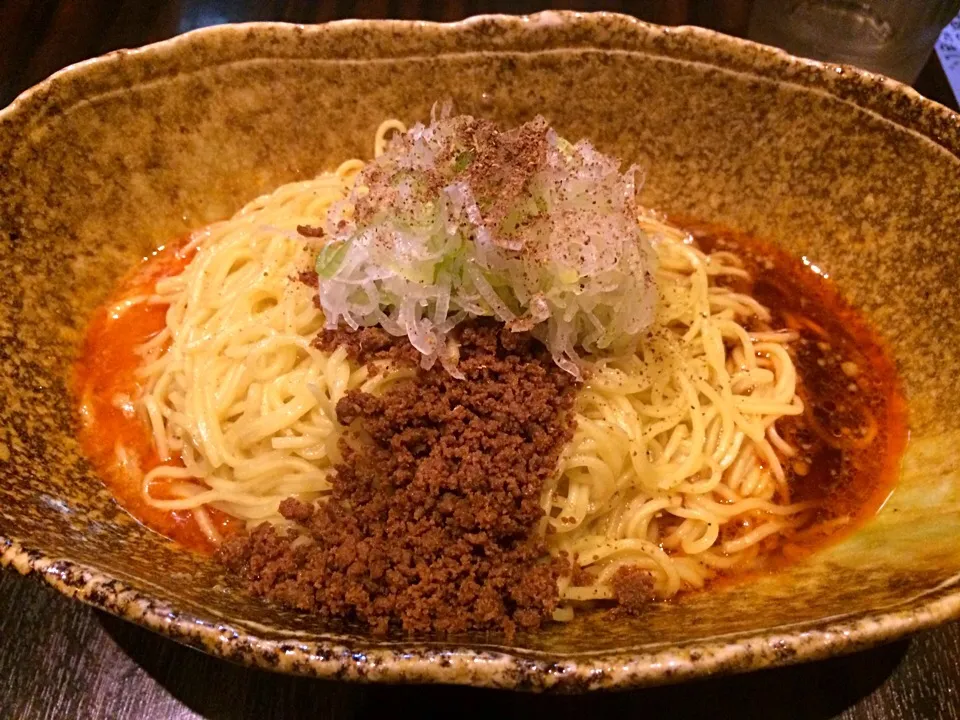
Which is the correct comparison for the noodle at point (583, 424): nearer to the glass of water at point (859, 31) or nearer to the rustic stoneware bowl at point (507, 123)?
the rustic stoneware bowl at point (507, 123)

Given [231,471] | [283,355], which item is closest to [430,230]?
[283,355]

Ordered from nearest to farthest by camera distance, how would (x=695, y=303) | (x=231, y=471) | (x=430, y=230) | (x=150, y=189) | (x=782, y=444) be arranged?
(x=430, y=230), (x=231, y=471), (x=782, y=444), (x=695, y=303), (x=150, y=189)

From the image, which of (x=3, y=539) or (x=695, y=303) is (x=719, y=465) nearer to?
(x=695, y=303)

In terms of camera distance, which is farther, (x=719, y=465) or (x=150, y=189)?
(x=150, y=189)

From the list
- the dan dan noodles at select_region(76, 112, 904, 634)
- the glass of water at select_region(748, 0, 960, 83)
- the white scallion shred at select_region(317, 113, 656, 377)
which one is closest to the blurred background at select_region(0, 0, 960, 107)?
the glass of water at select_region(748, 0, 960, 83)

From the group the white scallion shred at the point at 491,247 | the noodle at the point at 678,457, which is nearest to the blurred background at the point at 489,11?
the noodle at the point at 678,457

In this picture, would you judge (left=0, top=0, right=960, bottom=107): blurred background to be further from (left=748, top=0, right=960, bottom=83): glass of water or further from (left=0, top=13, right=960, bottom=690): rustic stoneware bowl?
(left=0, top=13, right=960, bottom=690): rustic stoneware bowl
